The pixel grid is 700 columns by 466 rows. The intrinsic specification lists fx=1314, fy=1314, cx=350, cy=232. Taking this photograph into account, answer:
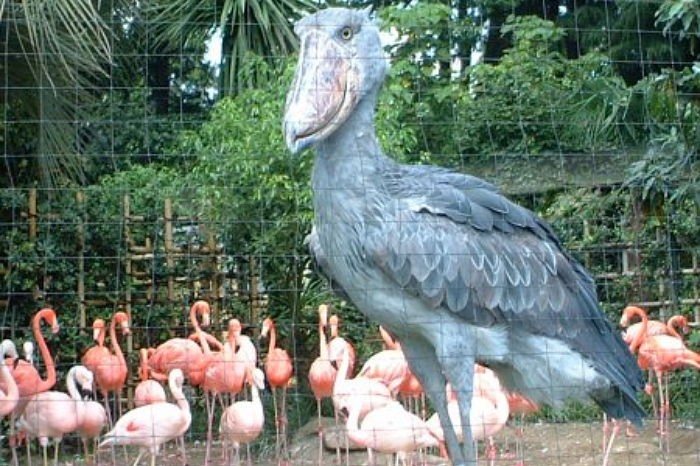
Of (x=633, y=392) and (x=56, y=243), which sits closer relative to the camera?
(x=633, y=392)

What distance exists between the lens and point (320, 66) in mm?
4418

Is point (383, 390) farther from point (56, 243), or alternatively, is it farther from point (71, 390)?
point (56, 243)

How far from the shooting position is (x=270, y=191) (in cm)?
821

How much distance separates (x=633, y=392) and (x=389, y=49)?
4.92 m

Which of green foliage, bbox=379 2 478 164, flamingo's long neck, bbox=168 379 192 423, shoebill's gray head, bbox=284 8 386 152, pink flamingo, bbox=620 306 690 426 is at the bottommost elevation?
flamingo's long neck, bbox=168 379 192 423

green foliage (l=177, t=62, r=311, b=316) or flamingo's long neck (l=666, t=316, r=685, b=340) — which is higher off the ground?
green foliage (l=177, t=62, r=311, b=316)

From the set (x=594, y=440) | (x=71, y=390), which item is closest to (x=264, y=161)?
(x=71, y=390)

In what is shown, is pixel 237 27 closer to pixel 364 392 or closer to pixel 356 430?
pixel 364 392

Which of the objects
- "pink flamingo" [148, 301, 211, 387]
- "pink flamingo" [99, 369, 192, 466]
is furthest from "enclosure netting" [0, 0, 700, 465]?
"pink flamingo" [99, 369, 192, 466]

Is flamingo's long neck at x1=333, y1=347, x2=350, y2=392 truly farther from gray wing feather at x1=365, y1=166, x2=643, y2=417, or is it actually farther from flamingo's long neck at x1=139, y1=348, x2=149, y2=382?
gray wing feather at x1=365, y1=166, x2=643, y2=417

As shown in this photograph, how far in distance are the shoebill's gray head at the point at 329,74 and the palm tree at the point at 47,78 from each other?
175 cm

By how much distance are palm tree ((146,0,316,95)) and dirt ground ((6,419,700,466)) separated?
295 cm

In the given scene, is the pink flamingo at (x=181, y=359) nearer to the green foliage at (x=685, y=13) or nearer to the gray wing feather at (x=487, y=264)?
the gray wing feather at (x=487, y=264)

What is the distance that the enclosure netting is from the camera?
7.35 metres
